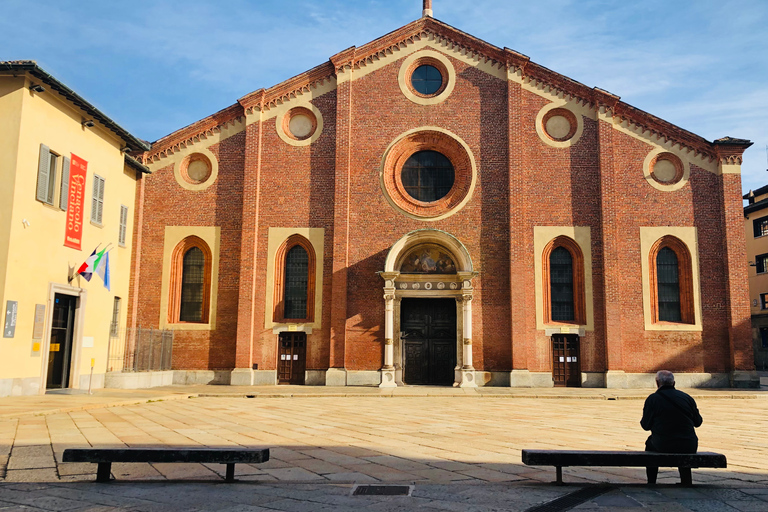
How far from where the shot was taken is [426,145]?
26625 mm

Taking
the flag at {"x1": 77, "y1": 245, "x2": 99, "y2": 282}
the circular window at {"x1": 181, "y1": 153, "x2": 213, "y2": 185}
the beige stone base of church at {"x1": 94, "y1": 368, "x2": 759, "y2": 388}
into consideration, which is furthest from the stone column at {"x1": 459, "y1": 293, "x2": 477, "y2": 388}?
the flag at {"x1": 77, "y1": 245, "x2": 99, "y2": 282}

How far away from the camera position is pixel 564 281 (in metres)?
25.6

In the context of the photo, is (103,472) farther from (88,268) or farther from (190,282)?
(190,282)

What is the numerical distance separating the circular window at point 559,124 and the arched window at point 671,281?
18.0 feet

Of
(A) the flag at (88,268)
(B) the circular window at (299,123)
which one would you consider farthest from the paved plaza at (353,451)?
(B) the circular window at (299,123)

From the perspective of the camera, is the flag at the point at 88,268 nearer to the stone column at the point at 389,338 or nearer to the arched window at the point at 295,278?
the arched window at the point at 295,278

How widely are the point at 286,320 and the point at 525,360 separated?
9.19m

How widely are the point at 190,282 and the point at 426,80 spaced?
12504 mm

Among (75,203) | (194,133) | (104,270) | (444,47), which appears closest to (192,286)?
(104,270)

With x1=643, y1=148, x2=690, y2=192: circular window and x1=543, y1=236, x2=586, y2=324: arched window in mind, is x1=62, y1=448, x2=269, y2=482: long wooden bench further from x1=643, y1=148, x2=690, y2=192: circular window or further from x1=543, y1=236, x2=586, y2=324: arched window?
x1=643, y1=148, x2=690, y2=192: circular window

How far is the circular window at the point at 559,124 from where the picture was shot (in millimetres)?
26281

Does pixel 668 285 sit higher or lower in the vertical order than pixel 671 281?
lower

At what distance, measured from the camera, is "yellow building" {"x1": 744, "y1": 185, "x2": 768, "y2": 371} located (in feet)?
145

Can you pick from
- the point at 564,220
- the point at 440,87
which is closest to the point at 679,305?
the point at 564,220
